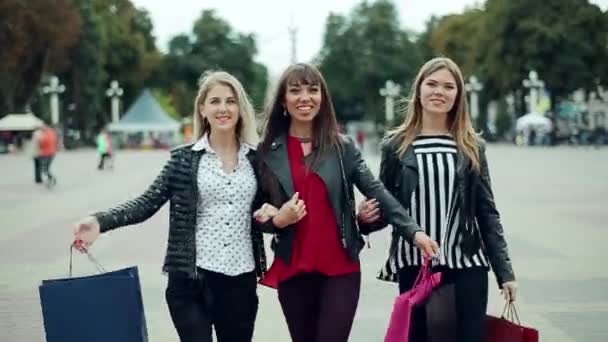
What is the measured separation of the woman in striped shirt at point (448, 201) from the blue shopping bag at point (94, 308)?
3.37 feet

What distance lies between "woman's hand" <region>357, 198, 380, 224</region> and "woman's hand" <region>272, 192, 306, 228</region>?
0.31m

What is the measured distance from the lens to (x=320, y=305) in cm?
409

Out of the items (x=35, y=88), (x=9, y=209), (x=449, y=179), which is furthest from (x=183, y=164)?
(x=35, y=88)

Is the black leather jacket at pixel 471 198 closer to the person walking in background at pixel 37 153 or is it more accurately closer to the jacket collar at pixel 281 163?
the jacket collar at pixel 281 163

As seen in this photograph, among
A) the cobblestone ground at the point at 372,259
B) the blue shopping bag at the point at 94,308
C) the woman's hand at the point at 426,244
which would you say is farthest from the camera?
the cobblestone ground at the point at 372,259

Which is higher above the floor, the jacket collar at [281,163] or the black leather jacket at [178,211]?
the jacket collar at [281,163]

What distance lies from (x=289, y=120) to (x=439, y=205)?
74 cm

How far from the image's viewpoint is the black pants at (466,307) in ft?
13.3

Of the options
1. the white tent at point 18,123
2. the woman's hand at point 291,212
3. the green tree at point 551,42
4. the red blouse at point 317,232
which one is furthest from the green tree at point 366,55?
the woman's hand at point 291,212

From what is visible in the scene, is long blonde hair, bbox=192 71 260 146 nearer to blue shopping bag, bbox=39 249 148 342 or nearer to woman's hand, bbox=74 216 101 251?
woman's hand, bbox=74 216 101 251

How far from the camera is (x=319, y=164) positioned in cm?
404

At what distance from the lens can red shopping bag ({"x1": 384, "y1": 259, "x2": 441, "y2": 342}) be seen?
389 centimetres

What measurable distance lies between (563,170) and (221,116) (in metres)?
26.5

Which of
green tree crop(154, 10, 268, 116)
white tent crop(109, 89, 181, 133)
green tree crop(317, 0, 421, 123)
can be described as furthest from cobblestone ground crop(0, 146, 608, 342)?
green tree crop(154, 10, 268, 116)
